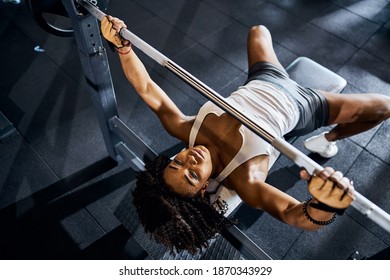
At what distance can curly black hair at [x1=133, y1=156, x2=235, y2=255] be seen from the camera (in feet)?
5.30

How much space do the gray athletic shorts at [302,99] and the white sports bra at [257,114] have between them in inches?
2.4

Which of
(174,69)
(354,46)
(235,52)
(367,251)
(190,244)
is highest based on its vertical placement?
(174,69)

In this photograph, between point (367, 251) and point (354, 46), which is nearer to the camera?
point (367, 251)

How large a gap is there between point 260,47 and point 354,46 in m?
1.81

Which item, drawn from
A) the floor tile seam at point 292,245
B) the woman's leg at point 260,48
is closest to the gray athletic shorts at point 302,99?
the woman's leg at point 260,48

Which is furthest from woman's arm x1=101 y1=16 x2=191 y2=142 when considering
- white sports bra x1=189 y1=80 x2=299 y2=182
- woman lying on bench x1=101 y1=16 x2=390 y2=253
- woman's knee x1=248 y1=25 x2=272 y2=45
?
woman's knee x1=248 y1=25 x2=272 y2=45

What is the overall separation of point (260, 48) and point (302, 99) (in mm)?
570

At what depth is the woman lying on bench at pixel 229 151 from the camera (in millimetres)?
1608

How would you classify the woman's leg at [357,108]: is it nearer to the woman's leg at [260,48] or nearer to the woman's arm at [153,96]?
the woman's leg at [260,48]

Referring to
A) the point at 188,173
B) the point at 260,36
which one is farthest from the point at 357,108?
the point at 188,173

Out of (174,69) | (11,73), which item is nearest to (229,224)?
(174,69)

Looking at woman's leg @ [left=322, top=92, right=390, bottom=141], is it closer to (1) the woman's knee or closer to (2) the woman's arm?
(1) the woman's knee

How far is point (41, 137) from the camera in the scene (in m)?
2.85

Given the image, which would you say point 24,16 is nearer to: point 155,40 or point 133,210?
point 155,40
